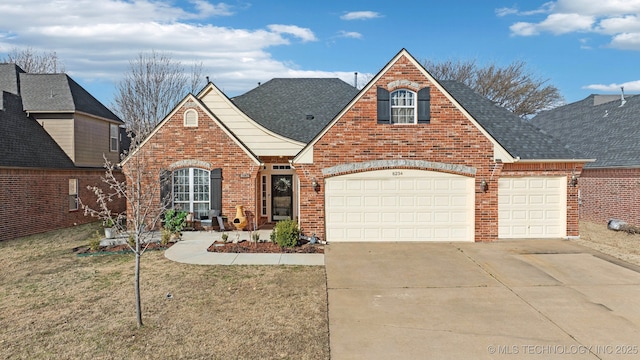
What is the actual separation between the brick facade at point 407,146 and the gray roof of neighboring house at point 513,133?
104 centimetres

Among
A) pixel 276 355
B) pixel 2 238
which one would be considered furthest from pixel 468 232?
pixel 2 238

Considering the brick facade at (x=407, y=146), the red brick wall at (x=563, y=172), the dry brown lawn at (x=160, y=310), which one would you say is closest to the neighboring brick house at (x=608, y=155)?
the red brick wall at (x=563, y=172)

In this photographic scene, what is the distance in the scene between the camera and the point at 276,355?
5.87 metres

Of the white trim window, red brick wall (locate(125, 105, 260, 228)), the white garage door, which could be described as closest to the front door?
red brick wall (locate(125, 105, 260, 228))

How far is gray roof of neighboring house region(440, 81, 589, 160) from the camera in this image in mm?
14820

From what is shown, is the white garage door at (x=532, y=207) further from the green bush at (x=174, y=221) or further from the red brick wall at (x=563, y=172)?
the green bush at (x=174, y=221)

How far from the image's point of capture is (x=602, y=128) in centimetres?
2147

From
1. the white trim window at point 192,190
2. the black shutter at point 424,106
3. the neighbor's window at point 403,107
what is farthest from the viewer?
the white trim window at point 192,190

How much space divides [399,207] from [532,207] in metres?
4.94

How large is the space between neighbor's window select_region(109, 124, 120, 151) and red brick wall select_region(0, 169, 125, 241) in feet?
12.4

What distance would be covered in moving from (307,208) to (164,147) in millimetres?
6616

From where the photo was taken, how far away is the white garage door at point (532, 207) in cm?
1466

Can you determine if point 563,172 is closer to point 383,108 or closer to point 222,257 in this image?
point 383,108

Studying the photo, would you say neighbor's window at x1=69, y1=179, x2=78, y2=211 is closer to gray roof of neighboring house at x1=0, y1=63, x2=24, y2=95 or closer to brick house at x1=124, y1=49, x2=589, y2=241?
gray roof of neighboring house at x1=0, y1=63, x2=24, y2=95
